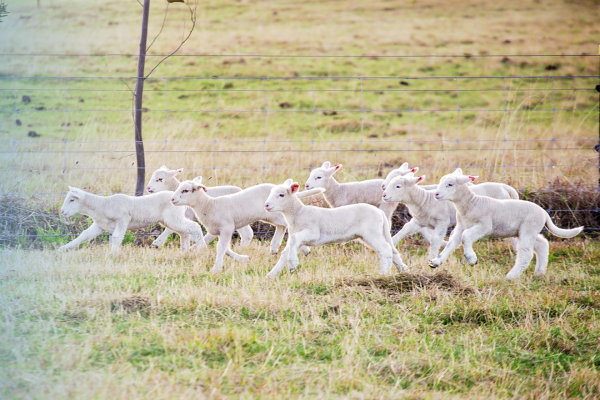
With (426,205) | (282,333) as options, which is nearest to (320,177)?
(426,205)

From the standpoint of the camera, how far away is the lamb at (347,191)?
7629mm

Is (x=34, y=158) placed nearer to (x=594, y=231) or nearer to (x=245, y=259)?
(x=245, y=259)

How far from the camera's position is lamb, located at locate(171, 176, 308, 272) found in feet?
21.4

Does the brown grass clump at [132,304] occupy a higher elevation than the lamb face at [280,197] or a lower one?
lower

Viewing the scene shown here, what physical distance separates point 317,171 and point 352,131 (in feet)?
31.5

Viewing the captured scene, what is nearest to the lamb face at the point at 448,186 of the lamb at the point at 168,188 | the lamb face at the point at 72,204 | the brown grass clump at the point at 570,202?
the lamb at the point at 168,188

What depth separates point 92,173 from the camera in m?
9.41

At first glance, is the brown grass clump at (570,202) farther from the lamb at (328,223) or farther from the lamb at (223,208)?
the lamb at (223,208)

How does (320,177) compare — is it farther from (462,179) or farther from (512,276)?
(512,276)

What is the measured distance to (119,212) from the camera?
22.8 feet

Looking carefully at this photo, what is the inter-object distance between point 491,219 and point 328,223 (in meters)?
1.54

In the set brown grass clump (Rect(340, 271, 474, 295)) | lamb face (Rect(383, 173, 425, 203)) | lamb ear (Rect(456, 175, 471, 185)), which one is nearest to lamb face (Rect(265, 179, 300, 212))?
brown grass clump (Rect(340, 271, 474, 295))

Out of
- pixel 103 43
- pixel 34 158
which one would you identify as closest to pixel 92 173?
pixel 34 158

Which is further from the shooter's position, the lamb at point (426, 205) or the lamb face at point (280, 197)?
the lamb at point (426, 205)
